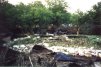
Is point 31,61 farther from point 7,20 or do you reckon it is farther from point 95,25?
point 95,25

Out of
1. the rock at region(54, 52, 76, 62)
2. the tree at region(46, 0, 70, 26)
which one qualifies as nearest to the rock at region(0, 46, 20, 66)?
the rock at region(54, 52, 76, 62)

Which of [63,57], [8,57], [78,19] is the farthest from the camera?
[78,19]

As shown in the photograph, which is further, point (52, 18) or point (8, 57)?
point (52, 18)

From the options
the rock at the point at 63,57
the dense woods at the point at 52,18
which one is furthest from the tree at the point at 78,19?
the rock at the point at 63,57

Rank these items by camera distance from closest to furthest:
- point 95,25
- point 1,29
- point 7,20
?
point 1,29
point 7,20
point 95,25

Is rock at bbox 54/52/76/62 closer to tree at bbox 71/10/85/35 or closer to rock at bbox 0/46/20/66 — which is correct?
rock at bbox 0/46/20/66

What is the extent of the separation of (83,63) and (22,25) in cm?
1781

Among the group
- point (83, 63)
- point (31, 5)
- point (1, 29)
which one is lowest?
point (83, 63)

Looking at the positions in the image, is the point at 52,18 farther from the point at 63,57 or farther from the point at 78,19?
the point at 63,57

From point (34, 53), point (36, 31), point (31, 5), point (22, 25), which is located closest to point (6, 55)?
point (34, 53)

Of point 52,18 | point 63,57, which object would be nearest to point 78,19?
point 52,18

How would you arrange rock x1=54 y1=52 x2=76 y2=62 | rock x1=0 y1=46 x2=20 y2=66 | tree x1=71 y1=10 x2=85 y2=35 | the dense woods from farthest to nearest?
tree x1=71 y1=10 x2=85 y2=35
the dense woods
rock x1=0 y1=46 x2=20 y2=66
rock x1=54 y1=52 x2=76 y2=62

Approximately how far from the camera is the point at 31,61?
10312 millimetres

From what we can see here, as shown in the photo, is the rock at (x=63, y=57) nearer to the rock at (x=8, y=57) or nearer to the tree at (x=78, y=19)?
the rock at (x=8, y=57)
